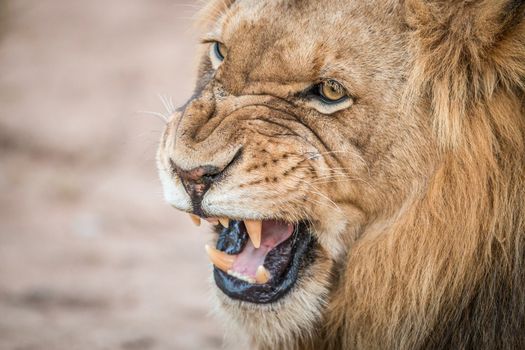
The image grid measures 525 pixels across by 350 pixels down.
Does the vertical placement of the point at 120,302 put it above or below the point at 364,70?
above

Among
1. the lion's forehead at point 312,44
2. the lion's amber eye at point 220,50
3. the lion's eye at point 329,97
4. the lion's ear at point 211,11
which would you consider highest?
the lion's ear at point 211,11

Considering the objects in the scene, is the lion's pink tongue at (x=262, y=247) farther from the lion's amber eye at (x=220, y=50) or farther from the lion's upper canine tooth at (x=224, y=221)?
the lion's amber eye at (x=220, y=50)

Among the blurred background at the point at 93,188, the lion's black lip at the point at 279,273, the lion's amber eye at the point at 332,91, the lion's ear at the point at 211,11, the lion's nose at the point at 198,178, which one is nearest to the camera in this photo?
the lion's nose at the point at 198,178

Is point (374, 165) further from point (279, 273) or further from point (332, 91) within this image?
point (279, 273)

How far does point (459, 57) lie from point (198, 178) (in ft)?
2.93

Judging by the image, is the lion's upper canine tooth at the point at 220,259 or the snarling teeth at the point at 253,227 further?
the lion's upper canine tooth at the point at 220,259

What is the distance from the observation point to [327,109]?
2631 millimetres

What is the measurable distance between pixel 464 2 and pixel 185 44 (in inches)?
241

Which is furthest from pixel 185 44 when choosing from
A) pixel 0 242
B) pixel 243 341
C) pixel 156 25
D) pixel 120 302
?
pixel 243 341

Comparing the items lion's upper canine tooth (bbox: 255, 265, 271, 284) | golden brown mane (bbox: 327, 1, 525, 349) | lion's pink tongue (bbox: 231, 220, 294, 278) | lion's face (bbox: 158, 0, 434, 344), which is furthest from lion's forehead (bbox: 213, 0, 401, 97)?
lion's upper canine tooth (bbox: 255, 265, 271, 284)

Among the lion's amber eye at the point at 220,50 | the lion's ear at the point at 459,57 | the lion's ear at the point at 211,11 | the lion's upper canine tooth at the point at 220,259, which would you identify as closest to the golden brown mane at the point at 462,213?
the lion's ear at the point at 459,57

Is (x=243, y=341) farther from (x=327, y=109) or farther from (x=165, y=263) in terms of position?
(x=165, y=263)

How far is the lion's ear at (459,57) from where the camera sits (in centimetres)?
251

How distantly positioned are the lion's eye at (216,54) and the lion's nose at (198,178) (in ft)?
1.73
